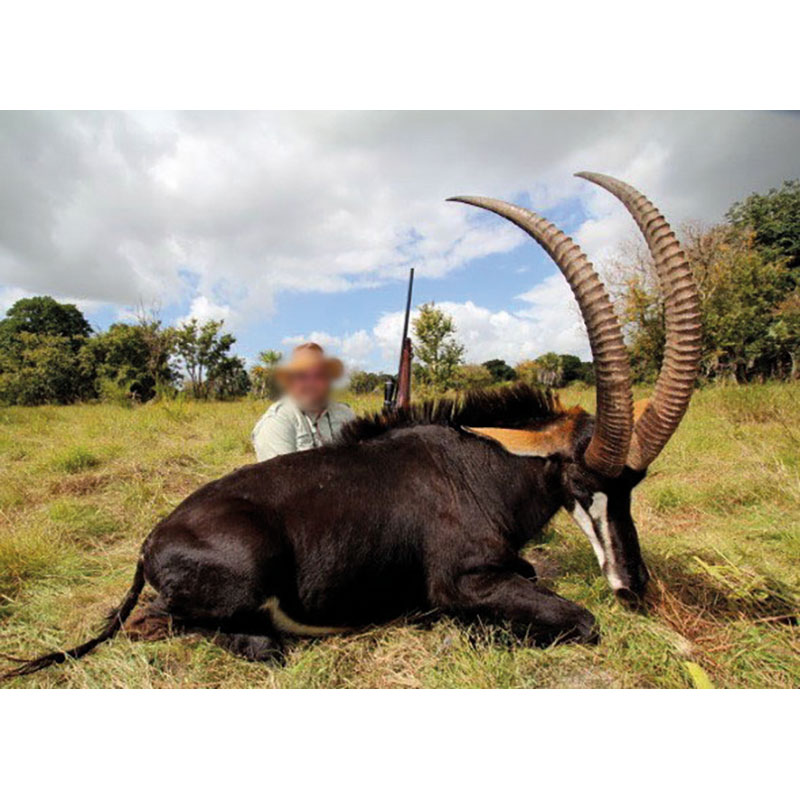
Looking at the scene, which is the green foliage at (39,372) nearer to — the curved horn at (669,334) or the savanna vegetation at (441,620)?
the savanna vegetation at (441,620)

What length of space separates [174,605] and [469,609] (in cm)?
167

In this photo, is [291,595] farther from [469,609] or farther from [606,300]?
[606,300]

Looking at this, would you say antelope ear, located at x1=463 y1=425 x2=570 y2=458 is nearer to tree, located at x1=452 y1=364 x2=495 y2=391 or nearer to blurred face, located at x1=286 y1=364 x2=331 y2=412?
blurred face, located at x1=286 y1=364 x2=331 y2=412

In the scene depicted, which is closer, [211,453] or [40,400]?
[211,453]

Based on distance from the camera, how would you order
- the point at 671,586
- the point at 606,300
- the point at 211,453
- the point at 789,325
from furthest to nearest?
1. the point at 789,325
2. the point at 211,453
3. the point at 671,586
4. the point at 606,300

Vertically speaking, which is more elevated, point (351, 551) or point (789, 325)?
point (789, 325)

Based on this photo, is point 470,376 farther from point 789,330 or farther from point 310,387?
point 310,387

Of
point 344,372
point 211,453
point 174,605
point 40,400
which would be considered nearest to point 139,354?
point 40,400

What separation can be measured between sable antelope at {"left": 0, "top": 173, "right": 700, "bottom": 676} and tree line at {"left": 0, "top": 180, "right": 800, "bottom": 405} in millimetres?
9411

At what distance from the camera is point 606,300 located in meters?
2.54

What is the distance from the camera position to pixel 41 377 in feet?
73.9

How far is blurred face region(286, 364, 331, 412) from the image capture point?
14.6 feet

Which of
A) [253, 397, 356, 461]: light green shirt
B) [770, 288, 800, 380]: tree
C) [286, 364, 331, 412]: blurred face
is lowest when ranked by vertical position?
[253, 397, 356, 461]: light green shirt

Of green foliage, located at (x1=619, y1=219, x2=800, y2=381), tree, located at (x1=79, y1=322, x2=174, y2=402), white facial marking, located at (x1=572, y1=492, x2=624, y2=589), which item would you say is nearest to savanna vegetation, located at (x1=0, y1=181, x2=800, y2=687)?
white facial marking, located at (x1=572, y1=492, x2=624, y2=589)
